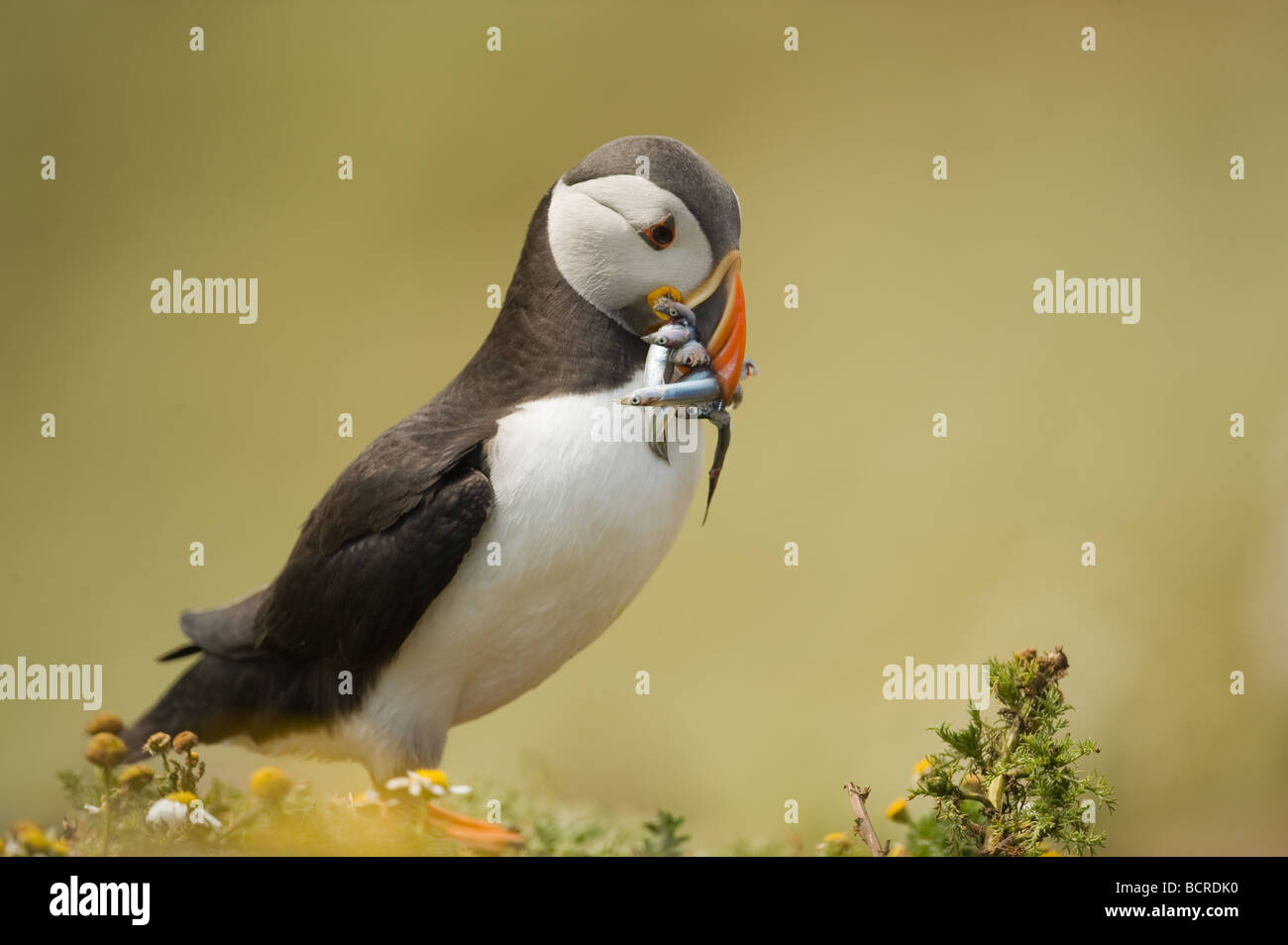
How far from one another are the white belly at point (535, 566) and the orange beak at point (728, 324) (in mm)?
193

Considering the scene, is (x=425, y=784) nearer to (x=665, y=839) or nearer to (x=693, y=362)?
(x=665, y=839)

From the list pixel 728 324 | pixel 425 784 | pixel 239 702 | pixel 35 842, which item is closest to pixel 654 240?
pixel 728 324

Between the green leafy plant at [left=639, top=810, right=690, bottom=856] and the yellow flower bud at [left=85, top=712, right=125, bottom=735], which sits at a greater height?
the yellow flower bud at [left=85, top=712, right=125, bottom=735]

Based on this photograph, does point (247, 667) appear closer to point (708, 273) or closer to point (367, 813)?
point (367, 813)

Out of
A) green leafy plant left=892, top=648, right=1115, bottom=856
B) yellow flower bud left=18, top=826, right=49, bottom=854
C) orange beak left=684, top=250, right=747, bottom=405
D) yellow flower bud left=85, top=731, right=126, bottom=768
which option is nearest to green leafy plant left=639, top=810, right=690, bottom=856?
green leafy plant left=892, top=648, right=1115, bottom=856

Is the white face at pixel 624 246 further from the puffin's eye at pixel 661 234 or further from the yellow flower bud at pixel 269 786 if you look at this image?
the yellow flower bud at pixel 269 786

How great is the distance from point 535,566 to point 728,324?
771mm

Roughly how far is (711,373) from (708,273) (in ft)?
0.89

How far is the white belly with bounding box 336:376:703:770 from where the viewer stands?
10.2 feet

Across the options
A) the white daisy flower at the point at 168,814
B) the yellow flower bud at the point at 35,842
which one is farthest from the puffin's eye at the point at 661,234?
the yellow flower bud at the point at 35,842

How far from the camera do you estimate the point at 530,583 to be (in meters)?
3.12

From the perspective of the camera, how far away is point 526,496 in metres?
3.10

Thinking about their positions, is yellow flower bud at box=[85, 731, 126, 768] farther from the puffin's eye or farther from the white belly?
the puffin's eye
